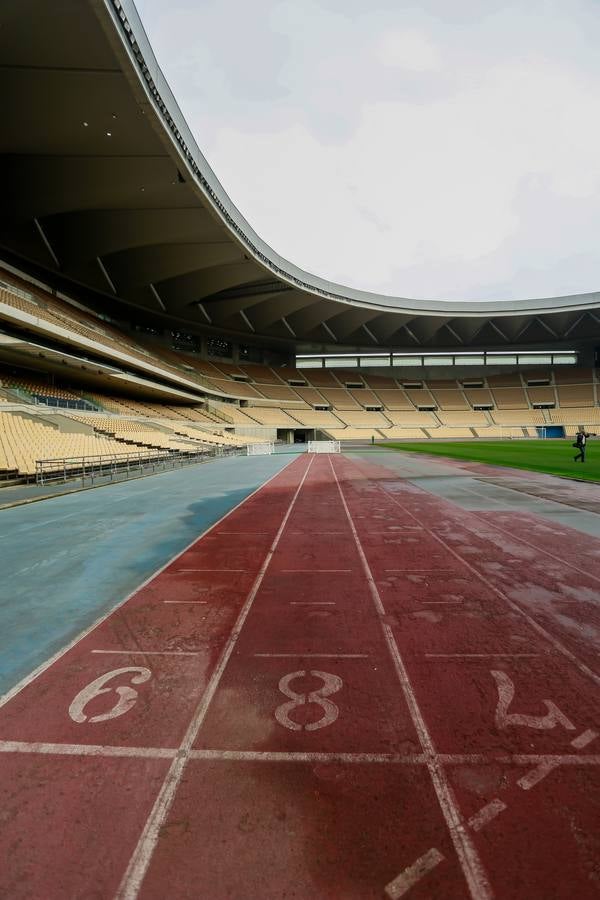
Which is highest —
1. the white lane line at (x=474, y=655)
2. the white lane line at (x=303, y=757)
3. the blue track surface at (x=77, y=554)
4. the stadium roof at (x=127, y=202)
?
the stadium roof at (x=127, y=202)

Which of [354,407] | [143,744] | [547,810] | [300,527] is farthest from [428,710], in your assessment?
[354,407]

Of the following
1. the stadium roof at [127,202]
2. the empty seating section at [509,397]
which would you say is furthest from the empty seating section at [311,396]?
the empty seating section at [509,397]

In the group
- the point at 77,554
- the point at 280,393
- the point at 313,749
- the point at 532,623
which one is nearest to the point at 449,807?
the point at 313,749

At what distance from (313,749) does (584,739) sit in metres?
1.62

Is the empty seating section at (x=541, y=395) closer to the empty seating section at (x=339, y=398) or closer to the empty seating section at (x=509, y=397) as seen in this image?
the empty seating section at (x=509, y=397)

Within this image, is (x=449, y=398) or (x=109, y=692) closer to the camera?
(x=109, y=692)

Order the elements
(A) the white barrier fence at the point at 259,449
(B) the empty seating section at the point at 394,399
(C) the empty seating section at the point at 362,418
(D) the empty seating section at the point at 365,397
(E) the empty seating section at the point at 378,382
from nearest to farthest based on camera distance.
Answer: (A) the white barrier fence at the point at 259,449, (C) the empty seating section at the point at 362,418, (D) the empty seating section at the point at 365,397, (B) the empty seating section at the point at 394,399, (E) the empty seating section at the point at 378,382

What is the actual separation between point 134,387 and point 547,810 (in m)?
41.5

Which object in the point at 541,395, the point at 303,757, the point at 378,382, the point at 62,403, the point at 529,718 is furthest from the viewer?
the point at 378,382

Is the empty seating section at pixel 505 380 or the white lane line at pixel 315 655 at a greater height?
the empty seating section at pixel 505 380

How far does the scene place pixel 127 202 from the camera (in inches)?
1007

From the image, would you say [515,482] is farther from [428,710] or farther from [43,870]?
[43,870]

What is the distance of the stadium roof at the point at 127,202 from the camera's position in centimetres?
1523

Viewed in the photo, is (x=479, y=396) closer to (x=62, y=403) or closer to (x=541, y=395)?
(x=541, y=395)
